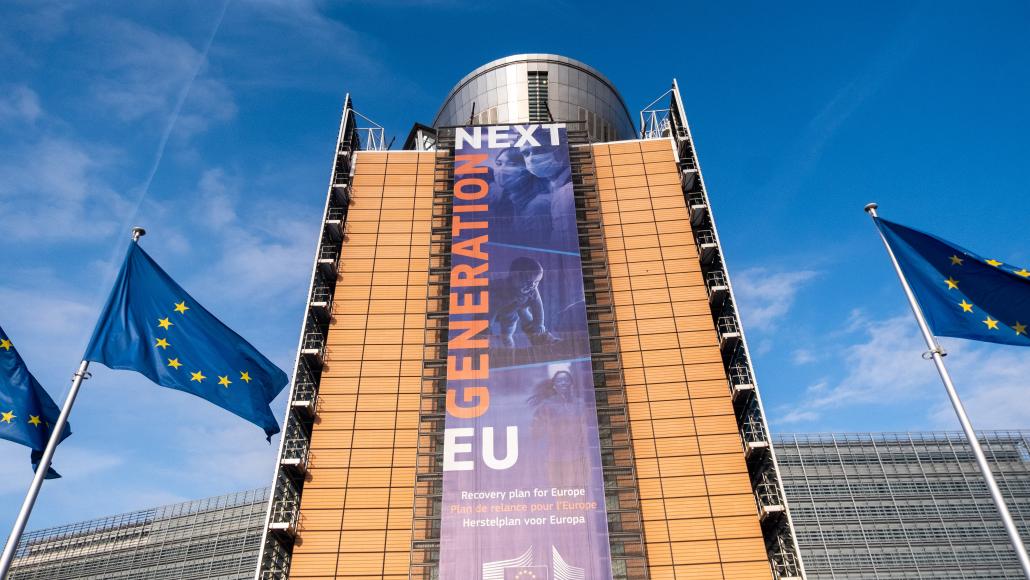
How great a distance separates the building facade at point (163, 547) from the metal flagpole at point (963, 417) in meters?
75.1

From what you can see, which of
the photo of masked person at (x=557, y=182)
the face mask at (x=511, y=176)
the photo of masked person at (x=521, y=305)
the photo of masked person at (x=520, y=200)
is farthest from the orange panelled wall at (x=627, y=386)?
the face mask at (x=511, y=176)

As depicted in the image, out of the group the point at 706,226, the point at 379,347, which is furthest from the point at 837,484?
the point at 379,347

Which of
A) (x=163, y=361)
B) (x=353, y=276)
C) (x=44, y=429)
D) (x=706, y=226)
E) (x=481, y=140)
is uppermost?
(x=481, y=140)

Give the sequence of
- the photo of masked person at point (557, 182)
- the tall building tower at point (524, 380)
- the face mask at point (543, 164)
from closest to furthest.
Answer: the tall building tower at point (524, 380) → the photo of masked person at point (557, 182) → the face mask at point (543, 164)

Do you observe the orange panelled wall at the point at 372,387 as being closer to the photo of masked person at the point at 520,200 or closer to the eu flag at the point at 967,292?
the photo of masked person at the point at 520,200

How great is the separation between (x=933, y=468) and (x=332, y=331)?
7293 centimetres

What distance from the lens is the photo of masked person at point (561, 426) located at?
38.2 metres

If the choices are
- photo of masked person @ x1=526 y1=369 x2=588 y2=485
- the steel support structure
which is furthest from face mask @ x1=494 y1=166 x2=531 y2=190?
photo of masked person @ x1=526 y1=369 x2=588 y2=485

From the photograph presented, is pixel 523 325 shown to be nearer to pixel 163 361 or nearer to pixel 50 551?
pixel 163 361

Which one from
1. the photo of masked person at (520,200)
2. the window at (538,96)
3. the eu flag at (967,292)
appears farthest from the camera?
the window at (538,96)

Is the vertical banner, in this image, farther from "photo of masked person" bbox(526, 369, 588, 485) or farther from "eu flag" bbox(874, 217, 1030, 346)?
"eu flag" bbox(874, 217, 1030, 346)

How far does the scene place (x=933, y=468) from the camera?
8219 cm

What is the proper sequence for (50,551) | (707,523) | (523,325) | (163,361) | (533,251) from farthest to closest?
(50,551)
(533,251)
(523,325)
(707,523)
(163,361)

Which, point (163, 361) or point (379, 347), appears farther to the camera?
point (379, 347)
